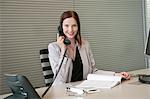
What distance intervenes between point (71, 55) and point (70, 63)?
0.12 m

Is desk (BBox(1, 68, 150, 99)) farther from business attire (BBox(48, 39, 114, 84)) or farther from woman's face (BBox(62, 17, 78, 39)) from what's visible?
woman's face (BBox(62, 17, 78, 39))

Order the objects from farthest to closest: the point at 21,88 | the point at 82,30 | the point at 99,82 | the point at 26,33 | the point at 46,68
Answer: the point at 82,30, the point at 26,33, the point at 46,68, the point at 99,82, the point at 21,88

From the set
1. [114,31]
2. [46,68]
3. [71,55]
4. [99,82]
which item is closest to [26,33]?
[46,68]

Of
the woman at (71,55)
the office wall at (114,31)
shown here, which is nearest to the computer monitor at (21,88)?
the woman at (71,55)

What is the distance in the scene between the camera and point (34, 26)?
8.79 feet

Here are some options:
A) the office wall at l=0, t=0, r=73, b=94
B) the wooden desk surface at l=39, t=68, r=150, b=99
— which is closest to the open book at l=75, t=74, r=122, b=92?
the wooden desk surface at l=39, t=68, r=150, b=99

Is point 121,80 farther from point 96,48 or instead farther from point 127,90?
point 96,48

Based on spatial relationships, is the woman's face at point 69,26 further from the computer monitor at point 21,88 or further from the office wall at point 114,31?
the office wall at point 114,31

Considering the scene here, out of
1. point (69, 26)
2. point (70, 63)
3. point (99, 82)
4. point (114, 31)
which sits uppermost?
point (69, 26)

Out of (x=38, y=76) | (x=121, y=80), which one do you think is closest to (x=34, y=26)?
(x=38, y=76)

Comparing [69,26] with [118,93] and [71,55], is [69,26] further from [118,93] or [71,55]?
[118,93]

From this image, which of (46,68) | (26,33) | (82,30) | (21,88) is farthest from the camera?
(82,30)

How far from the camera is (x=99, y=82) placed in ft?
5.83

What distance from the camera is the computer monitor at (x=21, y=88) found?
1291 mm
